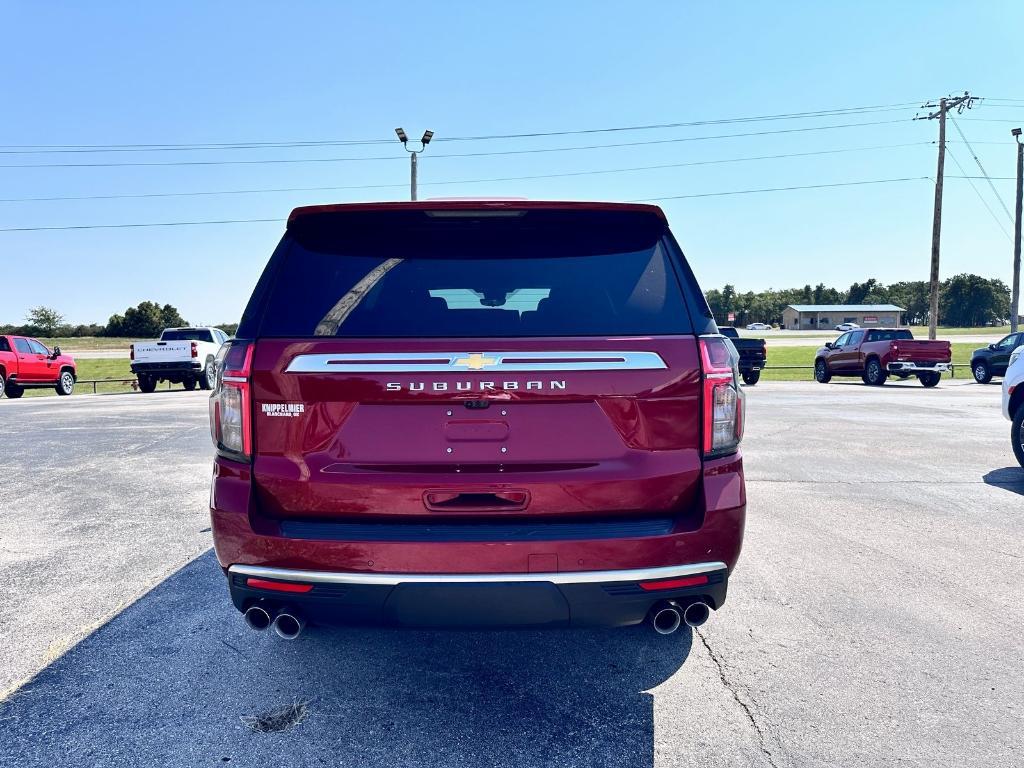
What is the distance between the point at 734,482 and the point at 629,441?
0.44m

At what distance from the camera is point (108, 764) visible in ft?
8.05

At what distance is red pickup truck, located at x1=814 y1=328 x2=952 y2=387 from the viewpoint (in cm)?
2259

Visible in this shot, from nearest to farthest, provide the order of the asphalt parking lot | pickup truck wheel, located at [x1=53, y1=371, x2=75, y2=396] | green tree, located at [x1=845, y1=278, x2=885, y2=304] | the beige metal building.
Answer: the asphalt parking lot, pickup truck wheel, located at [x1=53, y1=371, x2=75, y2=396], the beige metal building, green tree, located at [x1=845, y1=278, x2=885, y2=304]

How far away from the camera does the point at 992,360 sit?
80.1 feet

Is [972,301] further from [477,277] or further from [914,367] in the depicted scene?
[477,277]

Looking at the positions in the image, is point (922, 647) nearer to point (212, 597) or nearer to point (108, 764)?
point (108, 764)

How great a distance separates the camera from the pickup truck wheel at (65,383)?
74.6 feet

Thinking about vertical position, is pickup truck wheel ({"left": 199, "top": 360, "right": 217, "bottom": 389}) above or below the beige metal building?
below

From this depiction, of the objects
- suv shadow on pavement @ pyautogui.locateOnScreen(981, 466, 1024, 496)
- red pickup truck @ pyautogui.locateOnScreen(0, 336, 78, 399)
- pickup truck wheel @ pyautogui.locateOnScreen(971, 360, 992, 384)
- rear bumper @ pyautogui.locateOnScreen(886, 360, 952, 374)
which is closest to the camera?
suv shadow on pavement @ pyautogui.locateOnScreen(981, 466, 1024, 496)

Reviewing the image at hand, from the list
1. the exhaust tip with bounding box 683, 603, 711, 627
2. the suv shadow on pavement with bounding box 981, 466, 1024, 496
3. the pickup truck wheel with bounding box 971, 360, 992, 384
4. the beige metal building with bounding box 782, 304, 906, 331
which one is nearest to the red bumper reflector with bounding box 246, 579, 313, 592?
the exhaust tip with bounding box 683, 603, 711, 627

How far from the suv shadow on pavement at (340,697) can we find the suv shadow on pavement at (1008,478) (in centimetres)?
516

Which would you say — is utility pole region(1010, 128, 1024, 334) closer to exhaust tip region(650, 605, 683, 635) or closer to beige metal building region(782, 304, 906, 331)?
exhaust tip region(650, 605, 683, 635)

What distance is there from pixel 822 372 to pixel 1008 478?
764 inches

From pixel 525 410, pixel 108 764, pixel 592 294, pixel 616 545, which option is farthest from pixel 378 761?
pixel 592 294
